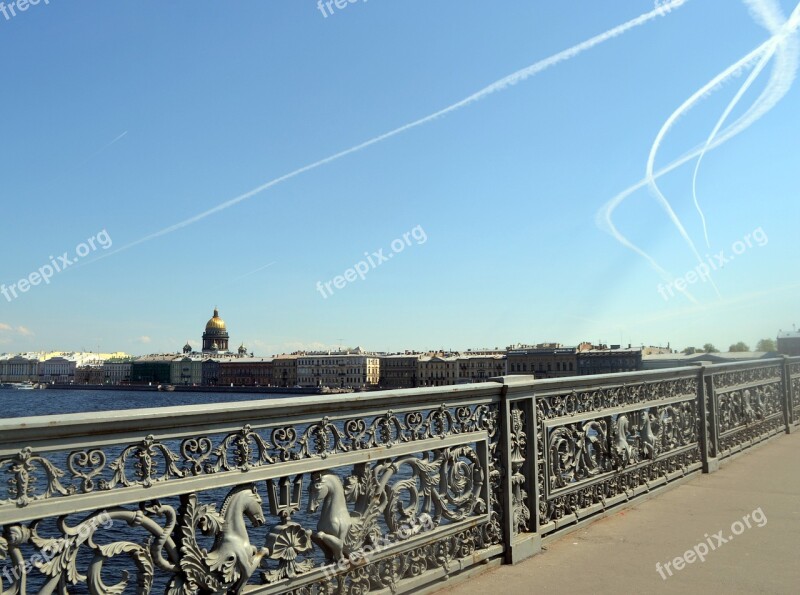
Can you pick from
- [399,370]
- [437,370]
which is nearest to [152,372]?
[399,370]

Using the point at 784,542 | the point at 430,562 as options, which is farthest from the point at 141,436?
the point at 784,542

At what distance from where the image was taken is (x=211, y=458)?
2643 millimetres

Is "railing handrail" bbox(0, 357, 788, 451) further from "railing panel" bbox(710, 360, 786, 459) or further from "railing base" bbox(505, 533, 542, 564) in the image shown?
"railing panel" bbox(710, 360, 786, 459)

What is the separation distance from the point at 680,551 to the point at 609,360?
10023 cm

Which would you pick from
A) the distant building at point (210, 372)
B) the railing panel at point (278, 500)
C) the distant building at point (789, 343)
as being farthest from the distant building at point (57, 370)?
the railing panel at point (278, 500)

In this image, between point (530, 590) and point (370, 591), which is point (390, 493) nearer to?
point (370, 591)

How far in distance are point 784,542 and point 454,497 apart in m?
2.32

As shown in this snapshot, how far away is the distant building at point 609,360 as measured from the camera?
96.5 m

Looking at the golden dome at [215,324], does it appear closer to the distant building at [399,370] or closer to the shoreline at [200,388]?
the shoreline at [200,388]

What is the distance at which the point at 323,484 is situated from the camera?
2984 millimetres

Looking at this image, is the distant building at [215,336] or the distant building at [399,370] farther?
the distant building at [215,336]

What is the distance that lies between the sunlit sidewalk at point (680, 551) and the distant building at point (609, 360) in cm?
9502

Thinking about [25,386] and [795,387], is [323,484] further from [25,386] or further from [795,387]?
[25,386]

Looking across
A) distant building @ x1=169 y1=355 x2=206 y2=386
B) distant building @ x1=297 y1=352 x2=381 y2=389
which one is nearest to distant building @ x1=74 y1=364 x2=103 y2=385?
distant building @ x1=169 y1=355 x2=206 y2=386
